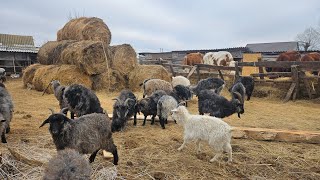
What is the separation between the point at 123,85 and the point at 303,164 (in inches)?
505

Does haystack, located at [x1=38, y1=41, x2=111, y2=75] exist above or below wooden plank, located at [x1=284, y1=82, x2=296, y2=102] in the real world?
above

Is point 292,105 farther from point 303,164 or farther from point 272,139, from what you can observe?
point 303,164

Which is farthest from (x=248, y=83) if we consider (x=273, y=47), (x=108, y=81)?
(x=273, y=47)

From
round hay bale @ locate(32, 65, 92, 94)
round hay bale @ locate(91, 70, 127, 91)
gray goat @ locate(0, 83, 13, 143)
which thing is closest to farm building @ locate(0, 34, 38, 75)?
round hay bale @ locate(32, 65, 92, 94)

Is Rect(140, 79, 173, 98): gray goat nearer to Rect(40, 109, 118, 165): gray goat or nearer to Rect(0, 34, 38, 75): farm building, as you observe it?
Rect(40, 109, 118, 165): gray goat

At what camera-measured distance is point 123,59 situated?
18.2 m

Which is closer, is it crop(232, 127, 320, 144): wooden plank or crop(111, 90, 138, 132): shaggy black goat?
crop(232, 127, 320, 144): wooden plank

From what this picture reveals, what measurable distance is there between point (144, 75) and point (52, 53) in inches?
248

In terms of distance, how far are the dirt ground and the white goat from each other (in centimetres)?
30

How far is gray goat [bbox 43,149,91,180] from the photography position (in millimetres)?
3545

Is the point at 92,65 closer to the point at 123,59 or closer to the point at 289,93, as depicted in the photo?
the point at 123,59

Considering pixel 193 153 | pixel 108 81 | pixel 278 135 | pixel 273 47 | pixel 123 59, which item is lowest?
pixel 193 153

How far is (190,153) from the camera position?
7047mm

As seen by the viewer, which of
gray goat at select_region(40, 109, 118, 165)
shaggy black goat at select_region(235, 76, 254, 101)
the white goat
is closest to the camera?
gray goat at select_region(40, 109, 118, 165)
